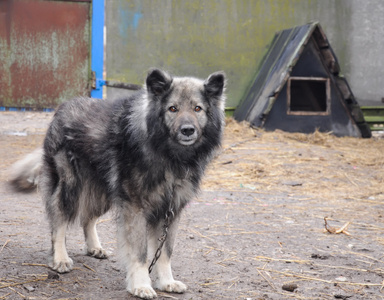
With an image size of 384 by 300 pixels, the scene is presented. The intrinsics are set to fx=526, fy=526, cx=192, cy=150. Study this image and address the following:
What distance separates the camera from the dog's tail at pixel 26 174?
16.6 ft

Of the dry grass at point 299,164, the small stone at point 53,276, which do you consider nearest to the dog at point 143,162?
the small stone at point 53,276

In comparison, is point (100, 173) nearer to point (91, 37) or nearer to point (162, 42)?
point (91, 37)

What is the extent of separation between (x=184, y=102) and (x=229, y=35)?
896cm

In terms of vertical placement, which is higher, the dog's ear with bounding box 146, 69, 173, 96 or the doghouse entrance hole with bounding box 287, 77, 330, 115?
the dog's ear with bounding box 146, 69, 173, 96

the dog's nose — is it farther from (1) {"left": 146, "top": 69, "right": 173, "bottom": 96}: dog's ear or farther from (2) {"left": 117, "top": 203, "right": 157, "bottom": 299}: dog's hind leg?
(2) {"left": 117, "top": 203, "right": 157, "bottom": 299}: dog's hind leg

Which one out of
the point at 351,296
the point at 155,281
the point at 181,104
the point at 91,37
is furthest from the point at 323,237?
the point at 91,37

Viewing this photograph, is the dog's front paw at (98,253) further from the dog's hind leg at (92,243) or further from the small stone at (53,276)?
the small stone at (53,276)

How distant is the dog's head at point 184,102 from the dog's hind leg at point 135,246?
64 cm

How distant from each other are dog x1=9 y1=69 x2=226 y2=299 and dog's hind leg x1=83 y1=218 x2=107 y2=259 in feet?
1.16

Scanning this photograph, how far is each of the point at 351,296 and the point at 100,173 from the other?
6.99ft

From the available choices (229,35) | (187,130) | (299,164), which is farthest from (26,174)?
(229,35)

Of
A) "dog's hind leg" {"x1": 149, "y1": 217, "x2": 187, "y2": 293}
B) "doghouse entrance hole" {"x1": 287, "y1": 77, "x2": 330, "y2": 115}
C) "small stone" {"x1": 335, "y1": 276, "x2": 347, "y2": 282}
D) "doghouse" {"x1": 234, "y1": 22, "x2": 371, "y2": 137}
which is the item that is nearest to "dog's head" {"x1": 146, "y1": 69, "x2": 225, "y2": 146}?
"dog's hind leg" {"x1": 149, "y1": 217, "x2": 187, "y2": 293}

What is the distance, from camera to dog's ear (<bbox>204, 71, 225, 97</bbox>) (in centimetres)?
401

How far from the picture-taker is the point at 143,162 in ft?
12.8
